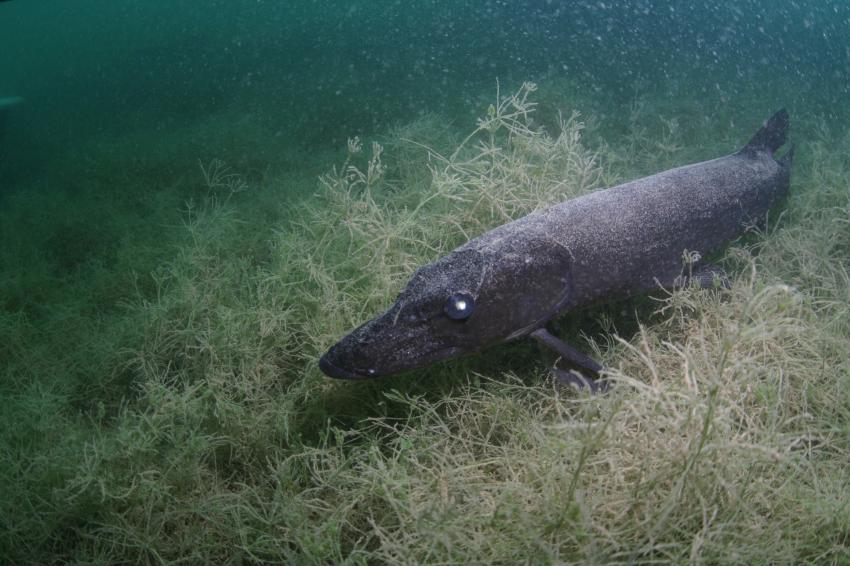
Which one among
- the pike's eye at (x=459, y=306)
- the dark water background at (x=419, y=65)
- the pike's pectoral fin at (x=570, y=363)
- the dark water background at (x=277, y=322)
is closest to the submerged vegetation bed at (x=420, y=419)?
the dark water background at (x=277, y=322)

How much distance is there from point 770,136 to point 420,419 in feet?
17.6

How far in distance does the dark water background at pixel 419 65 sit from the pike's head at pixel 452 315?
28.6 ft

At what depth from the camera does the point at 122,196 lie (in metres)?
9.95

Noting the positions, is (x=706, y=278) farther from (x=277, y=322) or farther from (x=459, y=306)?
(x=277, y=322)

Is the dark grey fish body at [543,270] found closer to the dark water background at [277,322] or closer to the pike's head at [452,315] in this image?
the pike's head at [452,315]

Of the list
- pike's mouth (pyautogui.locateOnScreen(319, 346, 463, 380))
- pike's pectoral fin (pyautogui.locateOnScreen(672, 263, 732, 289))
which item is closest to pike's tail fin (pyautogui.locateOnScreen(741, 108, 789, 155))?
pike's pectoral fin (pyautogui.locateOnScreen(672, 263, 732, 289))

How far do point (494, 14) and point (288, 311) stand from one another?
80.1 feet

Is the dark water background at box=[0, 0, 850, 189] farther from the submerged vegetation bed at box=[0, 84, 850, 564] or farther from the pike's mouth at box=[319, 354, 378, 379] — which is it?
the pike's mouth at box=[319, 354, 378, 379]

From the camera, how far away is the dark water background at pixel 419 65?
1370 centimetres

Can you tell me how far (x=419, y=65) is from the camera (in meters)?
20.1

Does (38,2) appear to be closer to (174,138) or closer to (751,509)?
(174,138)

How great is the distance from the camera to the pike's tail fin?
17.4 ft

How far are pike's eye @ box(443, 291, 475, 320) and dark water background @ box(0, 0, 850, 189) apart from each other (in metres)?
9.06

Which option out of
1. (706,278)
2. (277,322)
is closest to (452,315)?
(277,322)
